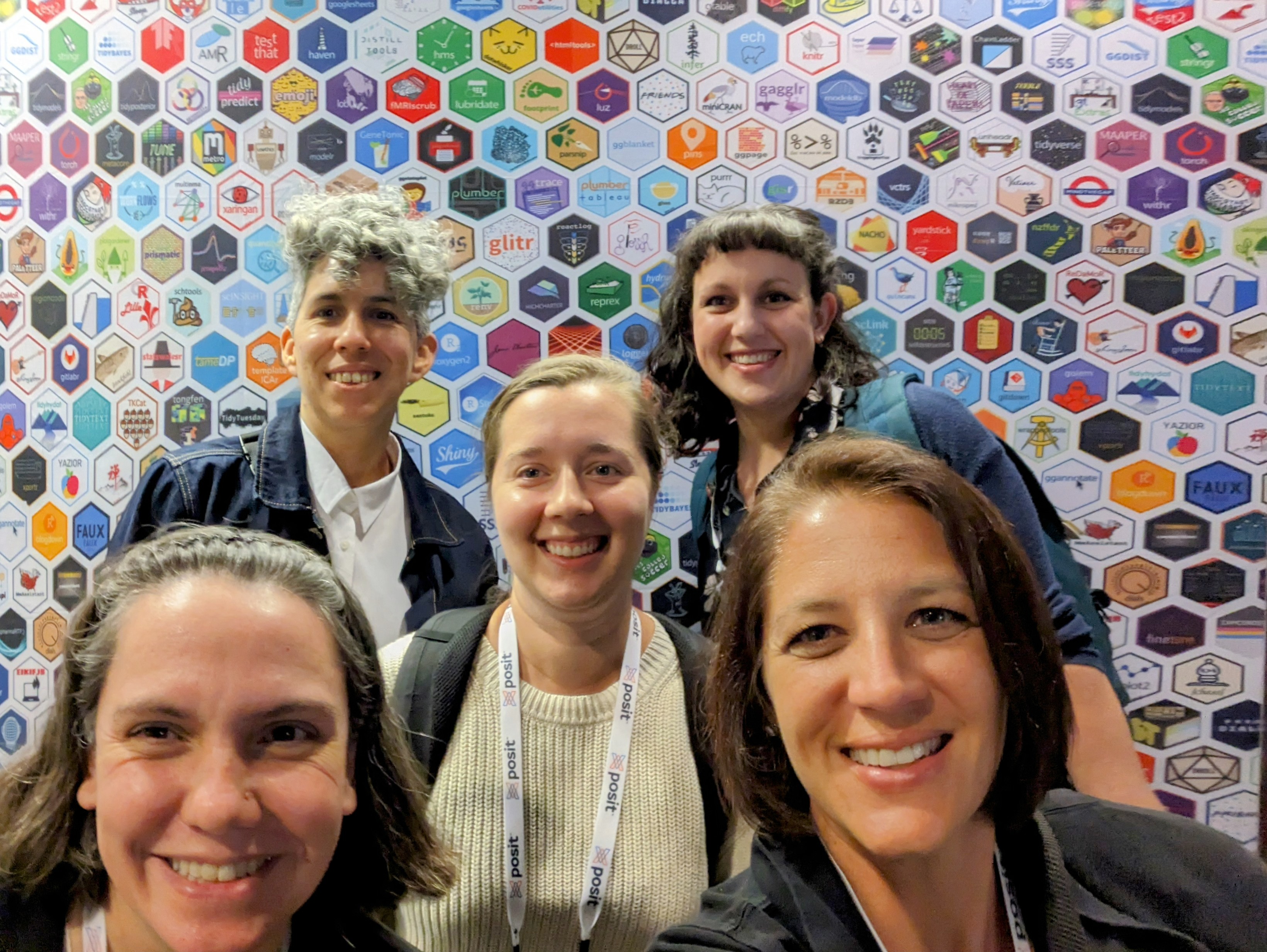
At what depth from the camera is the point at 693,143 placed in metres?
2.73

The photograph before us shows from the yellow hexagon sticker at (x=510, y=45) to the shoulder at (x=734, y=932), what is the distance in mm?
2300

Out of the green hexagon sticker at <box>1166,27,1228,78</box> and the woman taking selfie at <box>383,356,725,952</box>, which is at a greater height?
the green hexagon sticker at <box>1166,27,1228,78</box>

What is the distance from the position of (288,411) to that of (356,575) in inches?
14.6

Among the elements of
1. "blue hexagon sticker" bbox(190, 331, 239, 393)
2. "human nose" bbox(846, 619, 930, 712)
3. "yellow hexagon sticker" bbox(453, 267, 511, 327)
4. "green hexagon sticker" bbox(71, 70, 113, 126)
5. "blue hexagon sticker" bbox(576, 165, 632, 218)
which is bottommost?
"human nose" bbox(846, 619, 930, 712)

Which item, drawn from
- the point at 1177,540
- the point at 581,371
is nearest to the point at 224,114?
the point at 581,371

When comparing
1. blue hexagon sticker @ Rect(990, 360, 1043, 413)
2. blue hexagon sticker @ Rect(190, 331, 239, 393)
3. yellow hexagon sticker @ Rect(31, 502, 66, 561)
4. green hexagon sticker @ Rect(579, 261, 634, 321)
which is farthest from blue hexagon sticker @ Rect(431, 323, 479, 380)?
blue hexagon sticker @ Rect(990, 360, 1043, 413)

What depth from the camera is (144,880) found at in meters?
1.00

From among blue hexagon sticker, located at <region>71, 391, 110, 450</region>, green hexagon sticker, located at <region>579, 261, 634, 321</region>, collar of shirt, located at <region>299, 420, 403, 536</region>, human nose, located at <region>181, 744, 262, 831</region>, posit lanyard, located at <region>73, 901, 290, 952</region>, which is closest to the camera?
human nose, located at <region>181, 744, 262, 831</region>

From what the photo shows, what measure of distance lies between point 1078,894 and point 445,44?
250cm

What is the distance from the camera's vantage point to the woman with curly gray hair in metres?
1.97

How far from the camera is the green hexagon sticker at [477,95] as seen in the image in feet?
9.02

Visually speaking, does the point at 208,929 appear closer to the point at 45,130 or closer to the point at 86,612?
the point at 86,612

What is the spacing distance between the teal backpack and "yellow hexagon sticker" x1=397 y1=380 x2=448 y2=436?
1286 millimetres

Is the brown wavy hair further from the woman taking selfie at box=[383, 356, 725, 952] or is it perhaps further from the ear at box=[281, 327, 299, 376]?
the ear at box=[281, 327, 299, 376]
